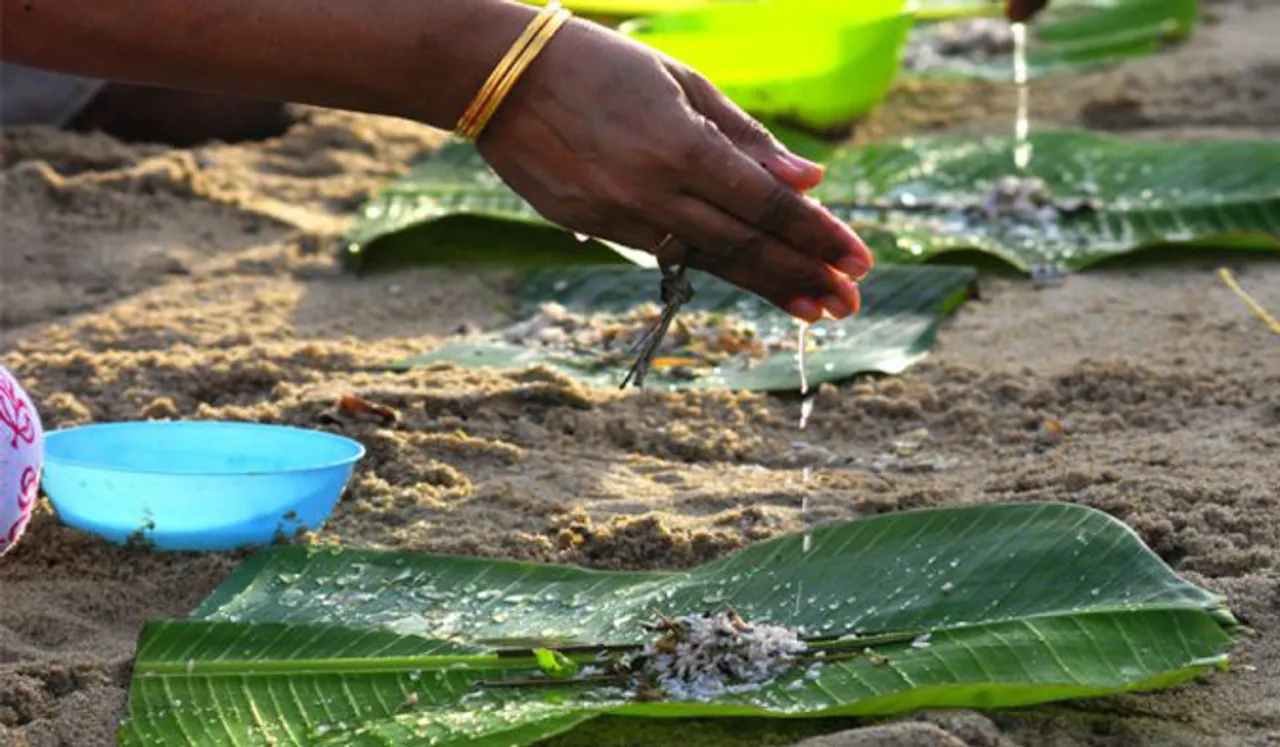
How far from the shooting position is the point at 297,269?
2951 mm

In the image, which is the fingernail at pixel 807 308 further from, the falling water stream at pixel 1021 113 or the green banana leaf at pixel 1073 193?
the falling water stream at pixel 1021 113

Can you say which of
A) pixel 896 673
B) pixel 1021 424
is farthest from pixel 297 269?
pixel 896 673

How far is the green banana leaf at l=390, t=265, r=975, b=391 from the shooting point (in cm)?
242

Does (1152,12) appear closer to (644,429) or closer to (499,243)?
(499,243)

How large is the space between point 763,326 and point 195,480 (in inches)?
39.3

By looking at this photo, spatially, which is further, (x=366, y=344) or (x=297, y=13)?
(x=366, y=344)

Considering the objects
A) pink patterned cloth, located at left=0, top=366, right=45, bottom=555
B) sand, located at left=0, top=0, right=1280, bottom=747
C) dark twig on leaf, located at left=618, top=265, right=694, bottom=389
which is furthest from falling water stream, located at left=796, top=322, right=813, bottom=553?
pink patterned cloth, located at left=0, top=366, right=45, bottom=555

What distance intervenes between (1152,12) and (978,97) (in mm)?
787

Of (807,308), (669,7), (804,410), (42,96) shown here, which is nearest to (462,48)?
(807,308)

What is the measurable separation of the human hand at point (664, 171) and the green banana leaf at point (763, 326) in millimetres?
833

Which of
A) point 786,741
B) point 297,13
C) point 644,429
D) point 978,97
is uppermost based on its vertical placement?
point 297,13

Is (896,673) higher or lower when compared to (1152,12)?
higher

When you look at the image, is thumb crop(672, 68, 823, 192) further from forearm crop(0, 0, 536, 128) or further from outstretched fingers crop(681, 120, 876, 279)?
forearm crop(0, 0, 536, 128)

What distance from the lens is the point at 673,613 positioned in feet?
5.53
